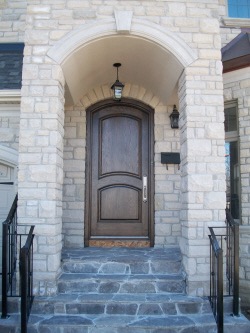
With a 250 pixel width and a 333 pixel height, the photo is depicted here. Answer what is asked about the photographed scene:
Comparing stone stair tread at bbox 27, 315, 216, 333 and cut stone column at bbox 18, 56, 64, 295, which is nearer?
stone stair tread at bbox 27, 315, 216, 333

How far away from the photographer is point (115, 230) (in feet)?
17.5

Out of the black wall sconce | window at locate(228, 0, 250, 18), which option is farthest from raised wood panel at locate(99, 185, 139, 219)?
window at locate(228, 0, 250, 18)

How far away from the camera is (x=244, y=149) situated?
4.99 meters

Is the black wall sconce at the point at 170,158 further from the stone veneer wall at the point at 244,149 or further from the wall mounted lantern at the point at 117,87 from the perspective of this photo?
the wall mounted lantern at the point at 117,87

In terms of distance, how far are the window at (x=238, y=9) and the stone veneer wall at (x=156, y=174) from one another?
8.32 ft

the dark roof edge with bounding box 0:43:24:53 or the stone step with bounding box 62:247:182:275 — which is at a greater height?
the dark roof edge with bounding box 0:43:24:53

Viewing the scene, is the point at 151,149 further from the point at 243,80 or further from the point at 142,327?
the point at 142,327

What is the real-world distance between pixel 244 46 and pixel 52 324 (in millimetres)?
4410

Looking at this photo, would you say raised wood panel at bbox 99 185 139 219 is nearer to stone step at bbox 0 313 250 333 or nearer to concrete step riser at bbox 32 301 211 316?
concrete step riser at bbox 32 301 211 316

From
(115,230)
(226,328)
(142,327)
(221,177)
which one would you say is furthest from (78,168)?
→ (226,328)

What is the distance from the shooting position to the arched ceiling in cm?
427

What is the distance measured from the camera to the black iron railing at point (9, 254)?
362cm

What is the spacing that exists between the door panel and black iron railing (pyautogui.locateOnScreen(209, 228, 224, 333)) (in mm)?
1629

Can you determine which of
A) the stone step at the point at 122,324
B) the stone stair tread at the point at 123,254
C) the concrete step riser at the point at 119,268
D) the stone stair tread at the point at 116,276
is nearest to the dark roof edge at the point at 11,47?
the stone stair tread at the point at 123,254
